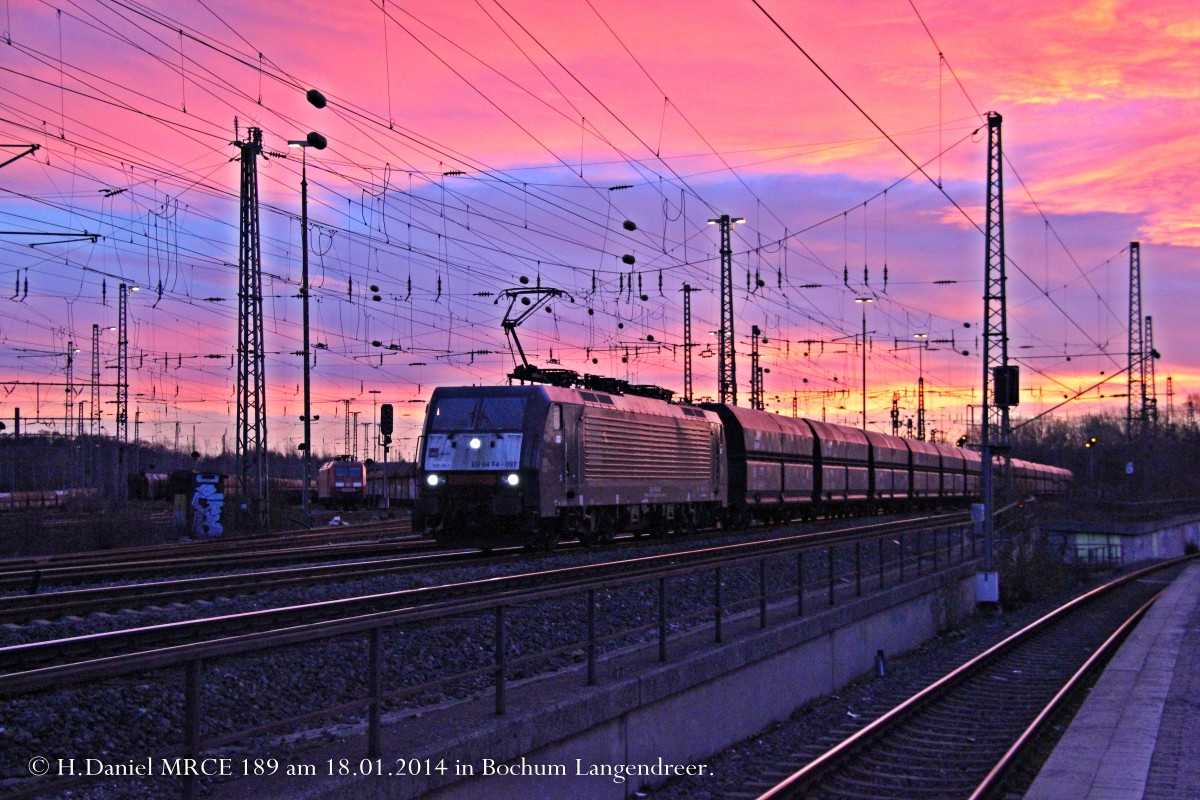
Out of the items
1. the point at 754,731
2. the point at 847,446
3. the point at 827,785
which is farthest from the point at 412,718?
the point at 847,446

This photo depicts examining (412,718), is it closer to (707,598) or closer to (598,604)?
(598,604)

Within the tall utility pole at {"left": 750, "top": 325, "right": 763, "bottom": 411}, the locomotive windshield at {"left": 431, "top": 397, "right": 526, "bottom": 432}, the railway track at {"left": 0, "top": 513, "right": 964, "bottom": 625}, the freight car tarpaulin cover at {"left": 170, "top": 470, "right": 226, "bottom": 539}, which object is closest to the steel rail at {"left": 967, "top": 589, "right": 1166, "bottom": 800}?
the railway track at {"left": 0, "top": 513, "right": 964, "bottom": 625}

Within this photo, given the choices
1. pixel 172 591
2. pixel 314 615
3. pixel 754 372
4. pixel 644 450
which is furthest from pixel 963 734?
pixel 754 372

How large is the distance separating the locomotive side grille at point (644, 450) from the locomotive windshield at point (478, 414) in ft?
7.21

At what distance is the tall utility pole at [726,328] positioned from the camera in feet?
146

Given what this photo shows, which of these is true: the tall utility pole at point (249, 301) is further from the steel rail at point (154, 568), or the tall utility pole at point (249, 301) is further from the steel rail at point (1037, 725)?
the steel rail at point (1037, 725)

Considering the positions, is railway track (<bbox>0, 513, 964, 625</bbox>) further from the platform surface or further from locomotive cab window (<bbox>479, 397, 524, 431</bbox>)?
the platform surface

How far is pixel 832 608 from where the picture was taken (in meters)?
17.5

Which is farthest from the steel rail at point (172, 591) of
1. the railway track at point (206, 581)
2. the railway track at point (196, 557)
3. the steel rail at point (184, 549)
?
the steel rail at point (184, 549)

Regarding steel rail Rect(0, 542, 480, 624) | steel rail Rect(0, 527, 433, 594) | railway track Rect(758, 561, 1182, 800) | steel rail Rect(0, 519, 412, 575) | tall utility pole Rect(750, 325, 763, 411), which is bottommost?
railway track Rect(758, 561, 1182, 800)

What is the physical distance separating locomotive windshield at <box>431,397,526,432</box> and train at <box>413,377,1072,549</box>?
0.09 feet

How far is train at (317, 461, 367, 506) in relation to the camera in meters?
73.9

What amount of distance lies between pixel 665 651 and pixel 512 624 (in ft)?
7.44

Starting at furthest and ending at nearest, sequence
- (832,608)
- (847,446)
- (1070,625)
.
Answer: (847,446)
(1070,625)
(832,608)
